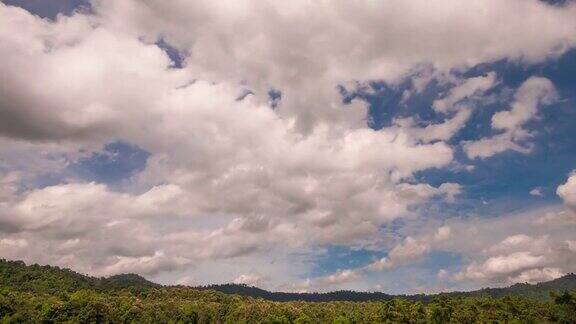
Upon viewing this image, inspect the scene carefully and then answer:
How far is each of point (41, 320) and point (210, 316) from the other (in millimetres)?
65422

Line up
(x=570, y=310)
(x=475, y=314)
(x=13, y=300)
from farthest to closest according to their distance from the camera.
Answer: (x=13, y=300), (x=475, y=314), (x=570, y=310)

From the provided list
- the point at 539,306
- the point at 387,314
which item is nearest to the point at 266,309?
the point at 387,314

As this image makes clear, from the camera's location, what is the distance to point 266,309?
611ft

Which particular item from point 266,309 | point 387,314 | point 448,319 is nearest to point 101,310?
point 266,309

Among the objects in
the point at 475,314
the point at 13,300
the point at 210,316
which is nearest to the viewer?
the point at 475,314

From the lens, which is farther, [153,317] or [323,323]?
[153,317]

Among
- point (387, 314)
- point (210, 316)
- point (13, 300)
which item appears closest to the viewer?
point (387, 314)

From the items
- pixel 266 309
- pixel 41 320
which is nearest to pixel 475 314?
pixel 266 309

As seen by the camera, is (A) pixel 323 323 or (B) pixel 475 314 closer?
(B) pixel 475 314

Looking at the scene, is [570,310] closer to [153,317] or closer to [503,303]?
[503,303]

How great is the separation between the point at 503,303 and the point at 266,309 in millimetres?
89722

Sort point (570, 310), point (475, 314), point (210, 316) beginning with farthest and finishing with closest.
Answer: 1. point (210, 316)
2. point (475, 314)
3. point (570, 310)

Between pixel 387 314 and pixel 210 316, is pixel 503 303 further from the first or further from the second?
pixel 210 316

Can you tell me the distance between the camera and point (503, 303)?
131 meters
